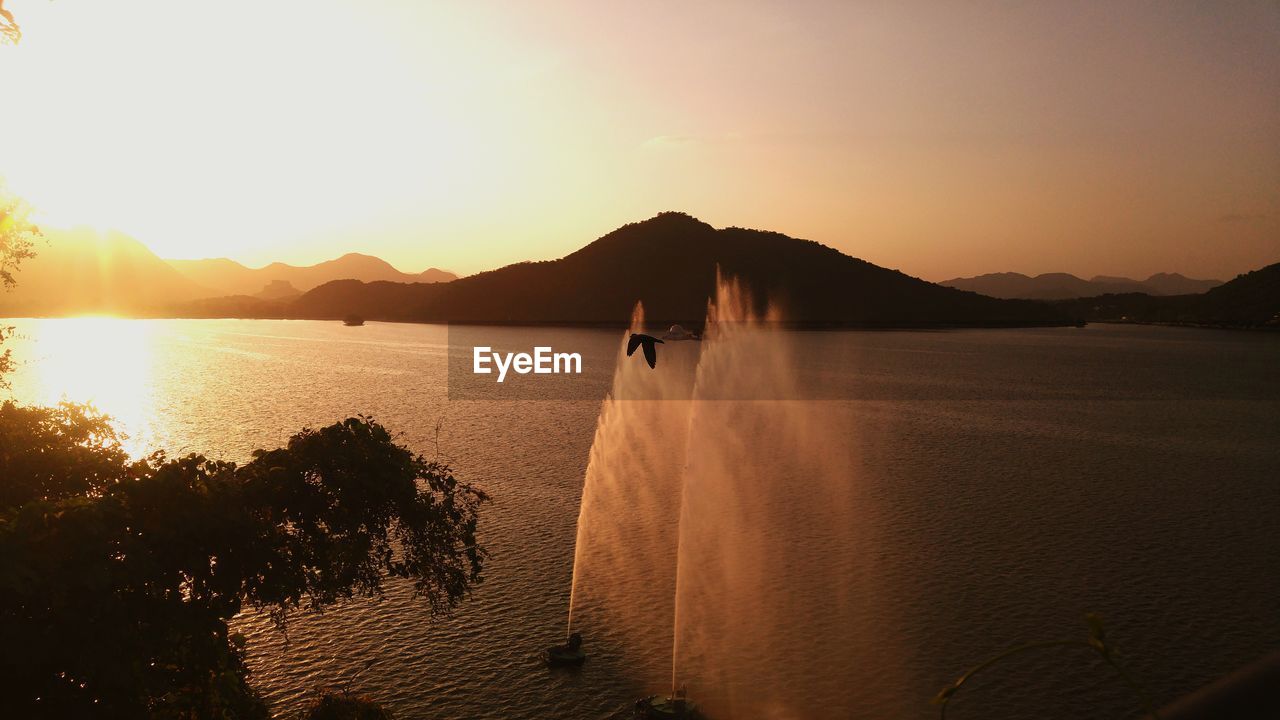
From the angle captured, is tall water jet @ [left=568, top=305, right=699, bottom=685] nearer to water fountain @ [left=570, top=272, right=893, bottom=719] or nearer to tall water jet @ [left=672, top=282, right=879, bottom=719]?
water fountain @ [left=570, top=272, right=893, bottom=719]

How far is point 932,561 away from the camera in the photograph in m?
45.8

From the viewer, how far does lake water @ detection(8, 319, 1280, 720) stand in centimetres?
3231

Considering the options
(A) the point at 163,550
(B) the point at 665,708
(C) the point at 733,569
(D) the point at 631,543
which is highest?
(A) the point at 163,550

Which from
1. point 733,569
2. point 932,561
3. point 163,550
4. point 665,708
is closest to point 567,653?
point 665,708

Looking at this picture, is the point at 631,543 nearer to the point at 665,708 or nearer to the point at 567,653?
the point at 567,653

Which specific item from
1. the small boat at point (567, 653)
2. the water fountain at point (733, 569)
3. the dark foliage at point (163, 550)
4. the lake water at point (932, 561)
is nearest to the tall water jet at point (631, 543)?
the water fountain at point (733, 569)

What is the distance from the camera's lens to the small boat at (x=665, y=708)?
94.6 feet

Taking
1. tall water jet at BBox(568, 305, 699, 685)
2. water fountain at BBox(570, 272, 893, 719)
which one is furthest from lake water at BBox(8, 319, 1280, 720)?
tall water jet at BBox(568, 305, 699, 685)

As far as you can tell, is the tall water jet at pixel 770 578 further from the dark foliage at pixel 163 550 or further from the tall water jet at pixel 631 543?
the dark foliage at pixel 163 550

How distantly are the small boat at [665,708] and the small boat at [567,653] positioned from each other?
406 centimetres

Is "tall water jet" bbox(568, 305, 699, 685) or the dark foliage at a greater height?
the dark foliage

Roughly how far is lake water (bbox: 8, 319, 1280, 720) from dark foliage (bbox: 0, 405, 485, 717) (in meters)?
5.98

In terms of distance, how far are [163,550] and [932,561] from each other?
39.6 m

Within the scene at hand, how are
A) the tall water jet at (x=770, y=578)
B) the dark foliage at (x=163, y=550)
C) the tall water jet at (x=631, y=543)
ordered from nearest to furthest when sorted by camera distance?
the dark foliage at (x=163, y=550)
the tall water jet at (x=770, y=578)
the tall water jet at (x=631, y=543)
